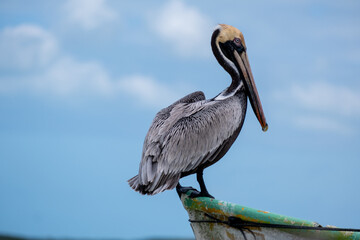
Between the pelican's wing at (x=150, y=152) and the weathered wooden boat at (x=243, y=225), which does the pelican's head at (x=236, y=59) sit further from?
the weathered wooden boat at (x=243, y=225)

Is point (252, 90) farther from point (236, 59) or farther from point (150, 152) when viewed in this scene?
point (150, 152)

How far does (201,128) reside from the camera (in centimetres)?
475

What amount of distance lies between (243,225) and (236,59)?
162 centimetres

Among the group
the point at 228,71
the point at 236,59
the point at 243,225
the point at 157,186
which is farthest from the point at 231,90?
the point at 243,225

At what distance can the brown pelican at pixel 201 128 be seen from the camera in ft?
14.8

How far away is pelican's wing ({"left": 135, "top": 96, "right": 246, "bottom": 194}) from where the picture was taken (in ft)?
14.7

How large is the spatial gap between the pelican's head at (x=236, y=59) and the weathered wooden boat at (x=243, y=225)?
101 centimetres

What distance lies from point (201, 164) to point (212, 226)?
551mm

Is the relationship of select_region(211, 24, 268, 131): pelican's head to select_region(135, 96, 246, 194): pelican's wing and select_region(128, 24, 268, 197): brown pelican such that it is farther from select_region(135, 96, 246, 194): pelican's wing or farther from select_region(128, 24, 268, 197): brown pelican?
select_region(135, 96, 246, 194): pelican's wing

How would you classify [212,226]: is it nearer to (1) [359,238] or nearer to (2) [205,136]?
(2) [205,136]

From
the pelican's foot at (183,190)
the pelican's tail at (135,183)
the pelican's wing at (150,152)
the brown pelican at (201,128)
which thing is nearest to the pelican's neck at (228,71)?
the brown pelican at (201,128)

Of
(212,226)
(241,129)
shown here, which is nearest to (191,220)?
(212,226)

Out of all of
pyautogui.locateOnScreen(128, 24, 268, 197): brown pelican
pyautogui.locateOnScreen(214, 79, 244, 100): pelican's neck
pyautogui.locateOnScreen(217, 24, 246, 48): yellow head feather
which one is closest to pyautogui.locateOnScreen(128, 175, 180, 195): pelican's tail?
pyautogui.locateOnScreen(128, 24, 268, 197): brown pelican

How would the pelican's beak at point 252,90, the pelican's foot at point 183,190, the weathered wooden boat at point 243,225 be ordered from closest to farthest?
1. the weathered wooden boat at point 243,225
2. the pelican's foot at point 183,190
3. the pelican's beak at point 252,90
